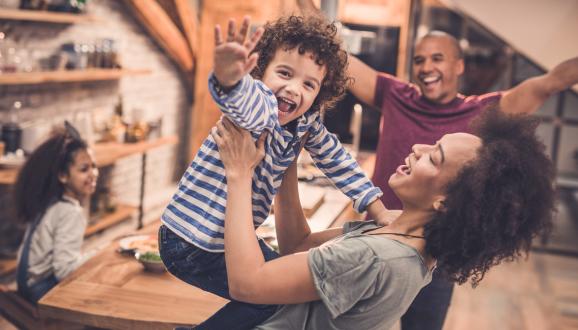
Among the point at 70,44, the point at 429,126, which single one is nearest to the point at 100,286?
the point at 429,126

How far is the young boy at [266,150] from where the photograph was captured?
1.51m

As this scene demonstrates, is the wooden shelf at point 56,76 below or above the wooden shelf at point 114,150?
above

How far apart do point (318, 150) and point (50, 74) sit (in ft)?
9.88

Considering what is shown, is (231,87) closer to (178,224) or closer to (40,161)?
(178,224)

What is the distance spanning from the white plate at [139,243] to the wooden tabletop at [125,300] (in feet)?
0.38

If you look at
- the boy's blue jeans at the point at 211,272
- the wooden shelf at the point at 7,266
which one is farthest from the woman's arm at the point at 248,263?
the wooden shelf at the point at 7,266

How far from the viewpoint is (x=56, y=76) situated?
4.37 metres

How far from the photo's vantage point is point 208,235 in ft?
4.96

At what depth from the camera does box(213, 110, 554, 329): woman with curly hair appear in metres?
1.38

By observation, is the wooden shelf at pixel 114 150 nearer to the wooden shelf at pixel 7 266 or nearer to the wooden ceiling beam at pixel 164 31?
the wooden shelf at pixel 7 266

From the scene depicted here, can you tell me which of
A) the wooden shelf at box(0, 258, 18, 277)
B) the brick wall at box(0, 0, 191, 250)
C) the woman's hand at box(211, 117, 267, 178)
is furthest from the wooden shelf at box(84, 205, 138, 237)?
the woman's hand at box(211, 117, 267, 178)

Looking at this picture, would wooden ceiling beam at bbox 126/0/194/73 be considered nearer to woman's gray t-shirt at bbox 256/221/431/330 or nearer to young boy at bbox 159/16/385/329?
young boy at bbox 159/16/385/329

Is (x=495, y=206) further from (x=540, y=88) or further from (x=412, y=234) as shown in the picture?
(x=540, y=88)

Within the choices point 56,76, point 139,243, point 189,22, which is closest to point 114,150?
point 56,76
